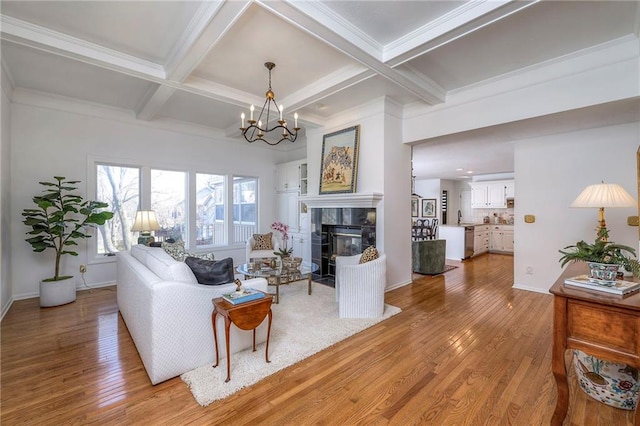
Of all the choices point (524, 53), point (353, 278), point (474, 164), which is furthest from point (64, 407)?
point (474, 164)

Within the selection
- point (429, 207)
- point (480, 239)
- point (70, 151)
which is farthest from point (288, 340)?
point (429, 207)

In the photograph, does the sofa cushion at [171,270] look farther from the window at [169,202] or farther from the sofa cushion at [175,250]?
the window at [169,202]

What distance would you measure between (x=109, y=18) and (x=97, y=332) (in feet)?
10.2

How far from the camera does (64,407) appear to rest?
183cm

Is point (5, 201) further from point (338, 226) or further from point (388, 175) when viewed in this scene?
point (388, 175)

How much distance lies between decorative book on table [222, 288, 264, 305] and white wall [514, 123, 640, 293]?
4.48m

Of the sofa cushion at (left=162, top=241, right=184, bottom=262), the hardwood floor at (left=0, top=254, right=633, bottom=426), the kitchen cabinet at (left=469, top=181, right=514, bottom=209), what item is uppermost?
the kitchen cabinet at (left=469, top=181, right=514, bottom=209)

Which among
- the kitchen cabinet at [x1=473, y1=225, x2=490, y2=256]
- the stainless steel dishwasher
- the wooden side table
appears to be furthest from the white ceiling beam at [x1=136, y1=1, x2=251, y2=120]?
the kitchen cabinet at [x1=473, y1=225, x2=490, y2=256]

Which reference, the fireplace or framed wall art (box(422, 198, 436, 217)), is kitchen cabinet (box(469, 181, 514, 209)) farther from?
the fireplace

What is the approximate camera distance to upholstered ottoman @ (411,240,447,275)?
5535 mm

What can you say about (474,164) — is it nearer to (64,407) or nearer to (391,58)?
(391,58)

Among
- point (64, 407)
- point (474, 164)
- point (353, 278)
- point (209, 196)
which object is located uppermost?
point (474, 164)

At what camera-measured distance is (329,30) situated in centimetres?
242

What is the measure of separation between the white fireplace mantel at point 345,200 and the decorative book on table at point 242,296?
2.46m
